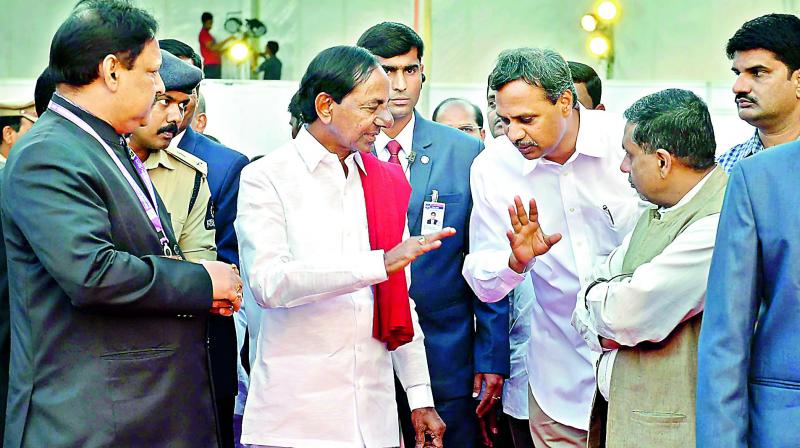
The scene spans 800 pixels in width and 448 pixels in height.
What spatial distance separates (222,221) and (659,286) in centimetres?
159

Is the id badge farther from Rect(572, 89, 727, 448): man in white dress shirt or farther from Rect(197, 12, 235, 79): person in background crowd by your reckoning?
Rect(197, 12, 235, 79): person in background crowd

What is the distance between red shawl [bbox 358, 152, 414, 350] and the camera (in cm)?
284

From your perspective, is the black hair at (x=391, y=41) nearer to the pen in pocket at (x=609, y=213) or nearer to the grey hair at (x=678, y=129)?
the pen in pocket at (x=609, y=213)

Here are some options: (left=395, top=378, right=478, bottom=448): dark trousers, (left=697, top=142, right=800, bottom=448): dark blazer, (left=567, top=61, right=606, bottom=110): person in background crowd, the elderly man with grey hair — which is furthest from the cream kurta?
(left=567, top=61, right=606, bottom=110): person in background crowd

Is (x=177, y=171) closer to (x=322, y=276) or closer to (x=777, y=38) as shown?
(x=322, y=276)

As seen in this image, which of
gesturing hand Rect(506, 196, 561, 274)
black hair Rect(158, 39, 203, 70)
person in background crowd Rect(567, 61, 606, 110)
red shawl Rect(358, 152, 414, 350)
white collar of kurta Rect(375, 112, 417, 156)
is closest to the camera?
red shawl Rect(358, 152, 414, 350)

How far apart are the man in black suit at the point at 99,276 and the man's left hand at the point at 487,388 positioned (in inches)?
52.7

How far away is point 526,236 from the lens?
9.83ft

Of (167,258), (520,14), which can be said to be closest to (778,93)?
(167,258)

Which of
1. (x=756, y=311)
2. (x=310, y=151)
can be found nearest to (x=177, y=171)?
(x=310, y=151)

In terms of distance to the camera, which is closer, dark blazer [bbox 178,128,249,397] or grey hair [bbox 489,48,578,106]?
grey hair [bbox 489,48,578,106]

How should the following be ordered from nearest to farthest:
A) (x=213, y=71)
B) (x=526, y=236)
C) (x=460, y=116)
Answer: (x=526, y=236), (x=460, y=116), (x=213, y=71)

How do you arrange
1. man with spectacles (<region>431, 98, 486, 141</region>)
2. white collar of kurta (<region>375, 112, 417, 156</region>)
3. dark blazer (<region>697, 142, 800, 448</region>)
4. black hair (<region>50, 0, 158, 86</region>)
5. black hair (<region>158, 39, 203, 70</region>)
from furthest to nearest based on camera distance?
man with spectacles (<region>431, 98, 486, 141</region>), black hair (<region>158, 39, 203, 70</region>), white collar of kurta (<region>375, 112, 417, 156</region>), black hair (<region>50, 0, 158, 86</region>), dark blazer (<region>697, 142, 800, 448</region>)

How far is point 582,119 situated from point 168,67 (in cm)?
130
